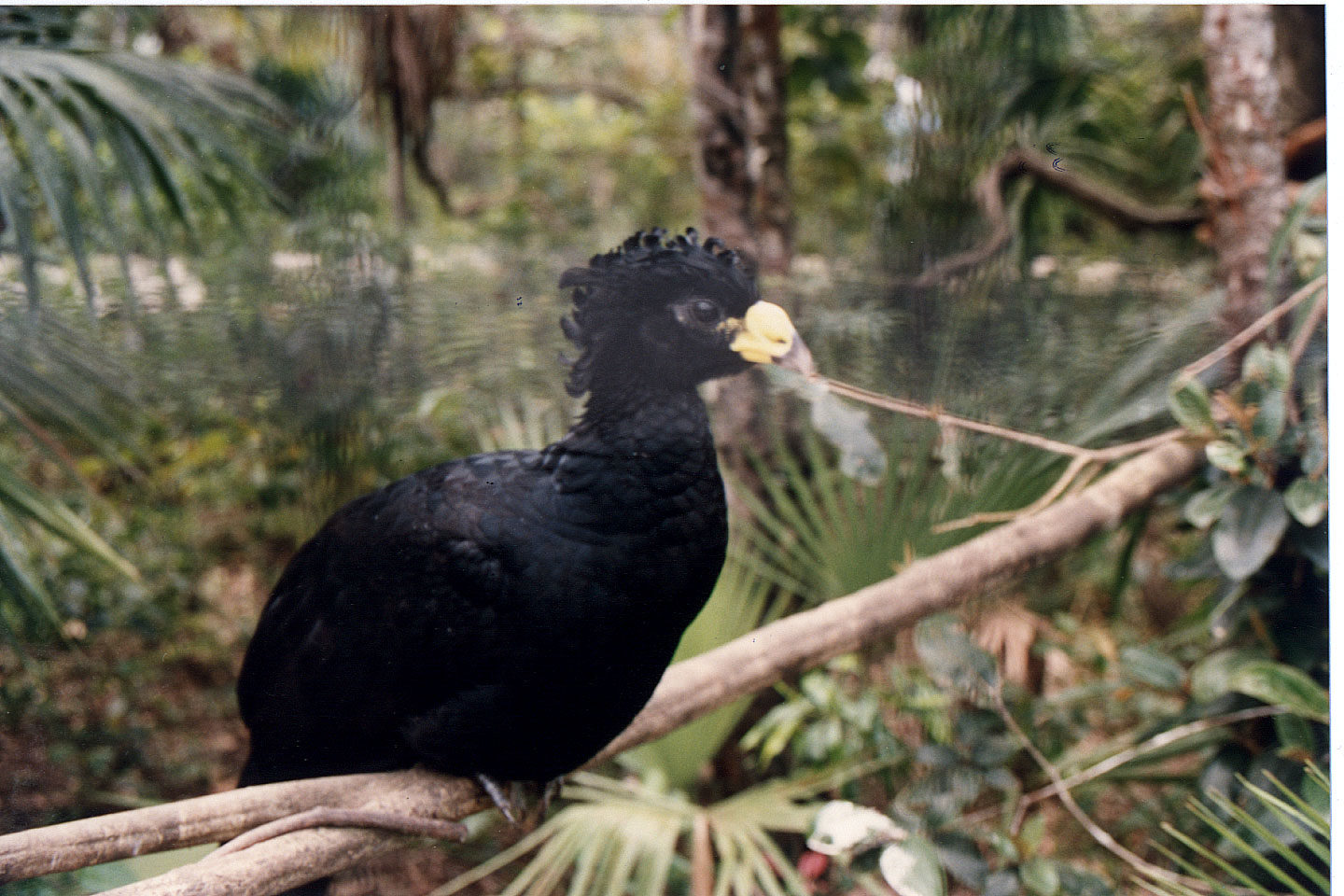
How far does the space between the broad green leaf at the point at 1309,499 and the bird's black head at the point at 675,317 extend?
2.76ft

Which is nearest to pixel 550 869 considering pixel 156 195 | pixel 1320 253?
pixel 156 195

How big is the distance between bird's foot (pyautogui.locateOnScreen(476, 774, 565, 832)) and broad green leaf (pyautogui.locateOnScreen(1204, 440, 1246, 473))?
3.58 feet

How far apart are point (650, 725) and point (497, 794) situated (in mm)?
225

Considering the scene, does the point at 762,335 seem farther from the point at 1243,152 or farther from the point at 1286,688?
the point at 1243,152

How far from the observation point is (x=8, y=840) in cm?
95

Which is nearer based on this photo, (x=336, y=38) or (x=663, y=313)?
(x=663, y=313)

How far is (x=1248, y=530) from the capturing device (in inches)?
57.2

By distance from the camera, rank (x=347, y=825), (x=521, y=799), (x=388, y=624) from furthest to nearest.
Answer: (x=521, y=799) → (x=388, y=624) → (x=347, y=825)

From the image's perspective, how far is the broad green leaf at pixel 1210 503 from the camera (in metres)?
1.48

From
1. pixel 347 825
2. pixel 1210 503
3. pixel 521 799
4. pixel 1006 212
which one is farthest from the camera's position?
pixel 1006 212

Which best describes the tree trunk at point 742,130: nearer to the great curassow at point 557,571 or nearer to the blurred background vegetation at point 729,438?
the blurred background vegetation at point 729,438

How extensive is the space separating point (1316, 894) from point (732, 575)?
3.07ft

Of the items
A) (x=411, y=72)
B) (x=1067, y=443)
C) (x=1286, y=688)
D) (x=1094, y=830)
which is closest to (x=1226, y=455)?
(x=1067, y=443)

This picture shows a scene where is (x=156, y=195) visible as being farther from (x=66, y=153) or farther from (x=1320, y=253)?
(x=1320, y=253)
